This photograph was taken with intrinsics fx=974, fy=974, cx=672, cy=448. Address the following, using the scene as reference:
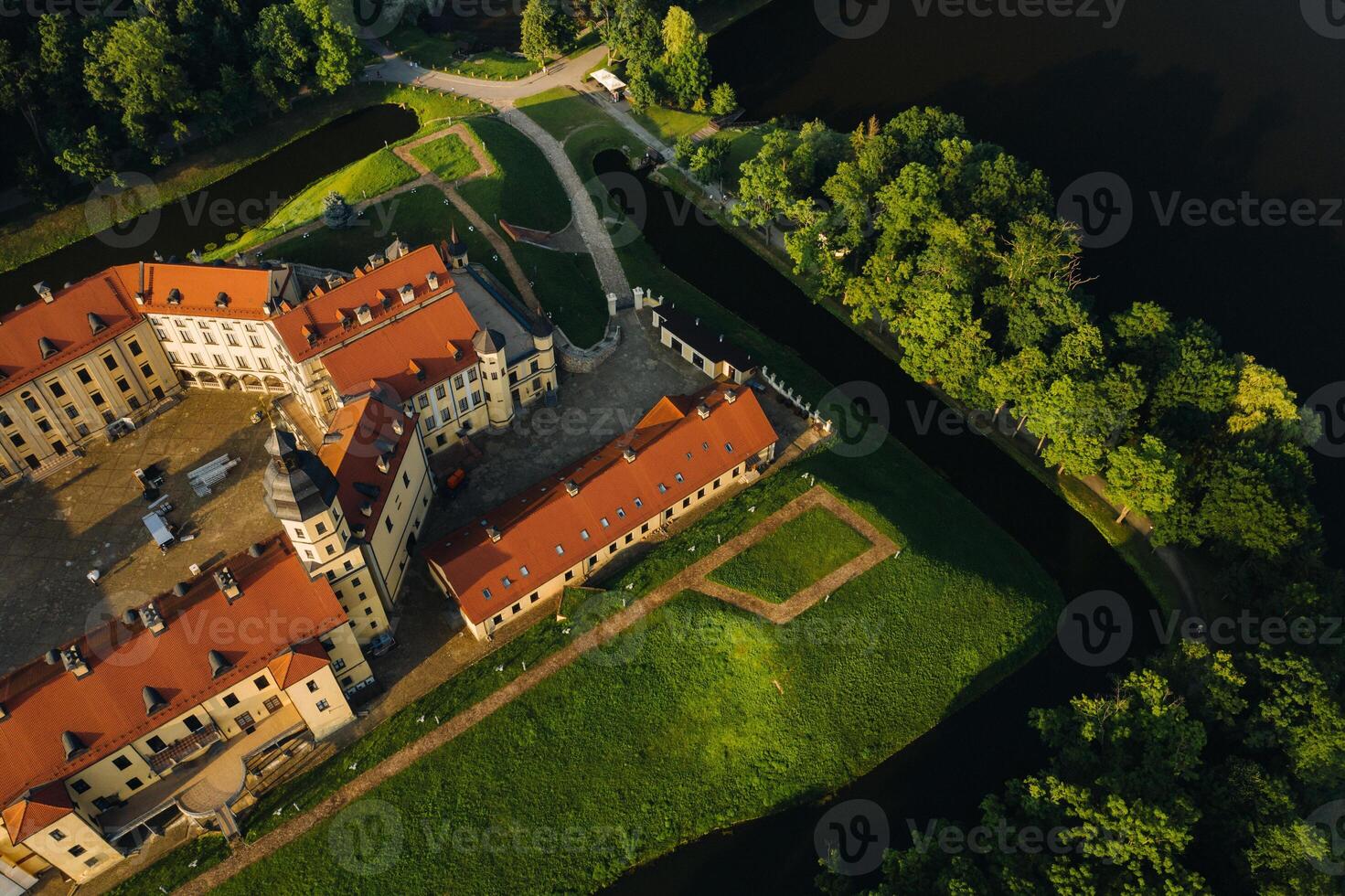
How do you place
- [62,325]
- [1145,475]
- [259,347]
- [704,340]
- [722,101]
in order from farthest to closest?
[722,101], [704,340], [259,347], [62,325], [1145,475]

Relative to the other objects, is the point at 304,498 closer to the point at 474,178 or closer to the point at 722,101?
the point at 474,178

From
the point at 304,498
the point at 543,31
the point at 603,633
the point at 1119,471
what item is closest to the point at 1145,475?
the point at 1119,471

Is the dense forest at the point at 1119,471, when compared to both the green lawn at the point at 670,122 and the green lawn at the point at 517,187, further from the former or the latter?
the green lawn at the point at 517,187

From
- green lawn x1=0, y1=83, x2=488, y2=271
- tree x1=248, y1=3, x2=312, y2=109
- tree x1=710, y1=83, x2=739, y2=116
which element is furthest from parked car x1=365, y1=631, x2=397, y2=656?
tree x1=710, y1=83, x2=739, y2=116

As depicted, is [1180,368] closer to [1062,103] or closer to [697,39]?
[1062,103]

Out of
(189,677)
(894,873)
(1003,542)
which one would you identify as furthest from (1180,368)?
(189,677)

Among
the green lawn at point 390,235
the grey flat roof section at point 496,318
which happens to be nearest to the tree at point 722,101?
the green lawn at point 390,235
